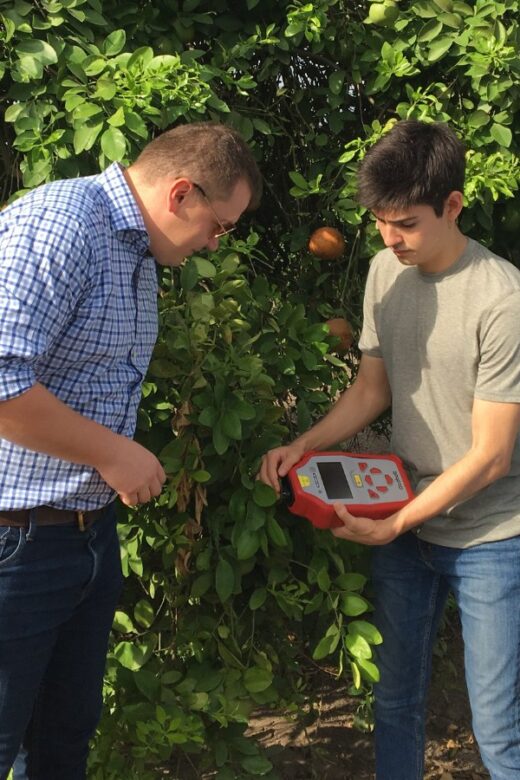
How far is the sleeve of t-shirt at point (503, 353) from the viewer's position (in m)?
1.86

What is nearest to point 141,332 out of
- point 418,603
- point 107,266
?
point 107,266

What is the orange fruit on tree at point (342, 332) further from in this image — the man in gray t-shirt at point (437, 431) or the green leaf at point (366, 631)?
the green leaf at point (366, 631)

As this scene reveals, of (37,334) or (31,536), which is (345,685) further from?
(37,334)

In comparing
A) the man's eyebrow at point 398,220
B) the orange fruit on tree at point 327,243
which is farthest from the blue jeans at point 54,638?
the orange fruit on tree at point 327,243

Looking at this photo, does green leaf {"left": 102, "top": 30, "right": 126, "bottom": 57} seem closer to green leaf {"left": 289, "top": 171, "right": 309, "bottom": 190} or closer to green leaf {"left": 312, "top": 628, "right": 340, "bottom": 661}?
green leaf {"left": 289, "top": 171, "right": 309, "bottom": 190}

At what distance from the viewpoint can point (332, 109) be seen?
8.38 feet

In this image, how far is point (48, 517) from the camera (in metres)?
1.62

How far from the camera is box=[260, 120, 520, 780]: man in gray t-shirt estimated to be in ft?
6.23

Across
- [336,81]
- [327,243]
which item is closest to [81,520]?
[327,243]

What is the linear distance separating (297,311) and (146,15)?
2.72 feet

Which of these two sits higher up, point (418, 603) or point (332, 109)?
point (332, 109)

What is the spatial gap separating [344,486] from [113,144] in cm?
87

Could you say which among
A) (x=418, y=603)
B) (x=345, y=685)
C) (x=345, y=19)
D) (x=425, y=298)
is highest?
(x=345, y=19)

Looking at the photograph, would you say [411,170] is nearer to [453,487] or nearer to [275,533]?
[453,487]
